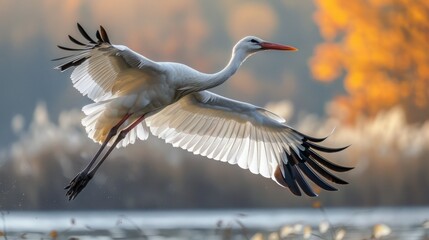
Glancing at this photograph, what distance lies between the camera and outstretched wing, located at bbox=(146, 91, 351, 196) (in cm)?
789

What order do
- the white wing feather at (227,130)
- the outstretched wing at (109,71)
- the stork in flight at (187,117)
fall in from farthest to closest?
the white wing feather at (227,130) → the stork in flight at (187,117) → the outstretched wing at (109,71)

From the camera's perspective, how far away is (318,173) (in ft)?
25.7

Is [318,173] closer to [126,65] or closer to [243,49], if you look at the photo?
[243,49]

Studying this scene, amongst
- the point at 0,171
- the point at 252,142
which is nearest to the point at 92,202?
the point at 0,171

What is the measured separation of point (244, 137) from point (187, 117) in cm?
48

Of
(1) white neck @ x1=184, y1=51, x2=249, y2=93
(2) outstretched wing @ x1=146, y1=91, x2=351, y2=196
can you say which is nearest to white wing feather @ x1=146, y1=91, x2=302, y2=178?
(2) outstretched wing @ x1=146, y1=91, x2=351, y2=196

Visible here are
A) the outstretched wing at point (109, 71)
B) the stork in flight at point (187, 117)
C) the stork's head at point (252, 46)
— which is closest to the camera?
the outstretched wing at point (109, 71)

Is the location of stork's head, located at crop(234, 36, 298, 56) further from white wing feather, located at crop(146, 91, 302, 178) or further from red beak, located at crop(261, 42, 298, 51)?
white wing feather, located at crop(146, 91, 302, 178)

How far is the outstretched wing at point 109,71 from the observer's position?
277 inches

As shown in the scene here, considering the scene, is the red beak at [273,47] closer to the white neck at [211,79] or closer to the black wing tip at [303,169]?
the white neck at [211,79]

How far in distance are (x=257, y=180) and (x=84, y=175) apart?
Result: 809cm

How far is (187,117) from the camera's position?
8242 mm

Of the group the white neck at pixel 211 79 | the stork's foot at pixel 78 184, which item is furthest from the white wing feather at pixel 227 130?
the stork's foot at pixel 78 184

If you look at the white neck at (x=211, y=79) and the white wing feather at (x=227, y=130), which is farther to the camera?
the white wing feather at (x=227, y=130)
